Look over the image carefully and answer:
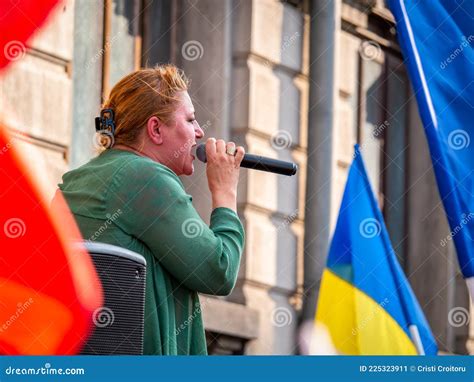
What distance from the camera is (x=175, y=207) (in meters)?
3.73

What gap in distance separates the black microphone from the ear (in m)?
0.16

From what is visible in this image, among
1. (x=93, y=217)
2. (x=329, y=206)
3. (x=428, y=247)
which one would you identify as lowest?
(x=93, y=217)

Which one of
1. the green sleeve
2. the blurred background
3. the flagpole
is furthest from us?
the blurred background

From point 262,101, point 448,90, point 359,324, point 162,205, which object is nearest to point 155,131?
point 162,205

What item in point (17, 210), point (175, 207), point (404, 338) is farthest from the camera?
point (404, 338)

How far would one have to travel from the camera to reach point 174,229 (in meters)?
3.68

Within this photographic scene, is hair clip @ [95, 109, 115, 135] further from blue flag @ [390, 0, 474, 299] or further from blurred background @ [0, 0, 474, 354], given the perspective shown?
blurred background @ [0, 0, 474, 354]

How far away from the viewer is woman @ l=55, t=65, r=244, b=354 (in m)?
3.67

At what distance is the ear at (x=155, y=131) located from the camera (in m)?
3.95

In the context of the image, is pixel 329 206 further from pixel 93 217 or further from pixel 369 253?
pixel 93 217

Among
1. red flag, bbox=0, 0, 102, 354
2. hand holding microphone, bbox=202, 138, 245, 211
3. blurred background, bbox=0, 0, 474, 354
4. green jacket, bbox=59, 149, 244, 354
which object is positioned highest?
blurred background, bbox=0, 0, 474, 354

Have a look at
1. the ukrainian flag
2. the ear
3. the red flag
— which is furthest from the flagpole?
the red flag
